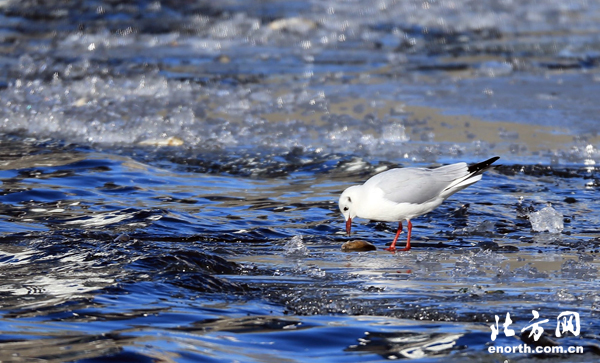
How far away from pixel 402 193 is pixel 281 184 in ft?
5.72

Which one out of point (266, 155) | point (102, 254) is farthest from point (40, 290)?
point (266, 155)

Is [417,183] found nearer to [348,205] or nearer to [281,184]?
[348,205]

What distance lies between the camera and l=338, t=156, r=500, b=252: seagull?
591 centimetres

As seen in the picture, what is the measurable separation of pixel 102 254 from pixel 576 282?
2429 millimetres

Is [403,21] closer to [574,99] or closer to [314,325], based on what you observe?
[574,99]

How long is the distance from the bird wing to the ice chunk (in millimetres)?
540

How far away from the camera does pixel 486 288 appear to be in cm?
441

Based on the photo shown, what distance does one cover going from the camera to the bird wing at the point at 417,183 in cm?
592

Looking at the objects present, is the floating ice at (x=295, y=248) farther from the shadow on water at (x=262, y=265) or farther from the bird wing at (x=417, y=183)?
the bird wing at (x=417, y=183)

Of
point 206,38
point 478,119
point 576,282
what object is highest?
point 206,38

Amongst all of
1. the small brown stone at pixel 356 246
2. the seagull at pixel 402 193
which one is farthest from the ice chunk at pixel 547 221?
the small brown stone at pixel 356 246

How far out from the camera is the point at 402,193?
19.4 feet

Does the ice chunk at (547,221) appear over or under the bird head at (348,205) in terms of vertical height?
under

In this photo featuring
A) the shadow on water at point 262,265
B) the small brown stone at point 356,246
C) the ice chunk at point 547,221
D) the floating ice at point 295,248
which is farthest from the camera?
the ice chunk at point 547,221
